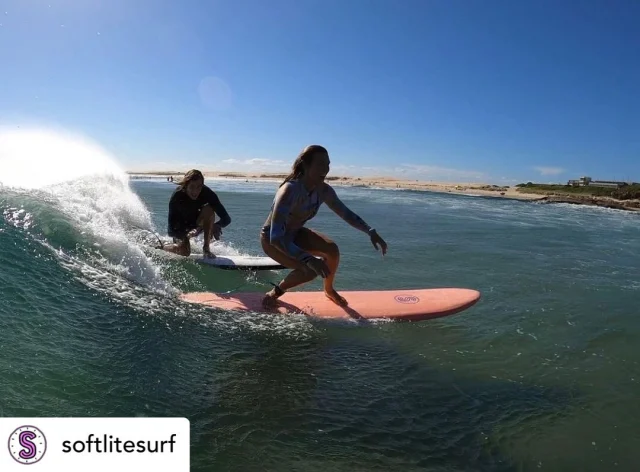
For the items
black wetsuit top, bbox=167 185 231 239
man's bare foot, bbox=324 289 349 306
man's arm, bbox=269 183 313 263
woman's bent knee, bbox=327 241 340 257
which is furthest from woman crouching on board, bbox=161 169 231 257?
man's arm, bbox=269 183 313 263

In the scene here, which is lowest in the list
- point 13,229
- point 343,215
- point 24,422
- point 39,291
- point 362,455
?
point 362,455

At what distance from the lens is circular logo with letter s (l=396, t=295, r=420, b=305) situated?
5.77 meters

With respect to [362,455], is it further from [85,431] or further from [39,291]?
[39,291]

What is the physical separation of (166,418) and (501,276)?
23.5 ft

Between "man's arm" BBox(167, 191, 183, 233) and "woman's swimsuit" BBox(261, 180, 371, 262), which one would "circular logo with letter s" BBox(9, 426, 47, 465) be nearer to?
"woman's swimsuit" BBox(261, 180, 371, 262)

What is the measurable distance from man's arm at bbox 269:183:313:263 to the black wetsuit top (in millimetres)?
3139

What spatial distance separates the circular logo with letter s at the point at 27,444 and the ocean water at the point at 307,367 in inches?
8.8

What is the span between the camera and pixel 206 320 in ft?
15.9

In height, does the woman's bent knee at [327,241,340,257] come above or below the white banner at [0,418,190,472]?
above

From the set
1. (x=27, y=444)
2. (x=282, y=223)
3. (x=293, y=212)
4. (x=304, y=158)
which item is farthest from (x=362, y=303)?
(x=27, y=444)

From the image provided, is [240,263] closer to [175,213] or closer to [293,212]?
[175,213]

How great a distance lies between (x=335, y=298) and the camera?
18.8 feet

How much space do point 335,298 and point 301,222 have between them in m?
1.21

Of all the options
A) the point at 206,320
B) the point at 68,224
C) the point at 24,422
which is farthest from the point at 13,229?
the point at 24,422
